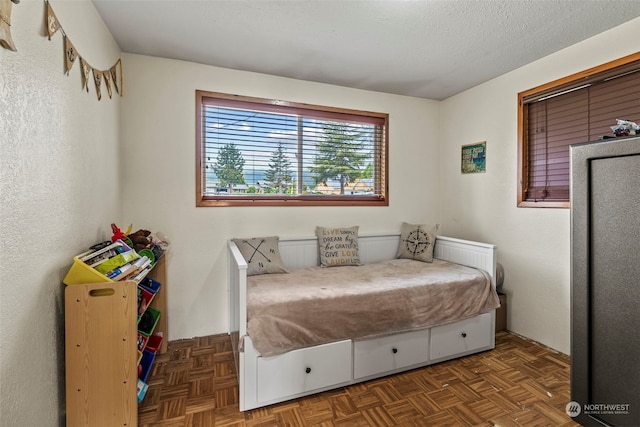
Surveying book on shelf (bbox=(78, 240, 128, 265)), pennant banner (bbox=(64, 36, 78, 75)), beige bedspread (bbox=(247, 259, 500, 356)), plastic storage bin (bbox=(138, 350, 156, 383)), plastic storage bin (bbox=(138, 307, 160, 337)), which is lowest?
plastic storage bin (bbox=(138, 350, 156, 383))

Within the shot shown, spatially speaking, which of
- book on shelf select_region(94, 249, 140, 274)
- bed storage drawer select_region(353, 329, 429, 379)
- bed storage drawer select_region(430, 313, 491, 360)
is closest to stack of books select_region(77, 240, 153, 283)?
book on shelf select_region(94, 249, 140, 274)

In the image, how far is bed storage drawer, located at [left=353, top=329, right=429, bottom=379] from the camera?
1951 millimetres

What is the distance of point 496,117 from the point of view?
286 cm

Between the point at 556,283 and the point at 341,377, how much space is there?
Answer: 6.18 ft

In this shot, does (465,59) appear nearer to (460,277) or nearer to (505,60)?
(505,60)

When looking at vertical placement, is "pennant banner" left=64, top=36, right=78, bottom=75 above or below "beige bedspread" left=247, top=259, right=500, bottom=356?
above

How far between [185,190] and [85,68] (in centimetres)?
111

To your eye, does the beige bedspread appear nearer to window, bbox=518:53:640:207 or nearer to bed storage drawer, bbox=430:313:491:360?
bed storage drawer, bbox=430:313:491:360

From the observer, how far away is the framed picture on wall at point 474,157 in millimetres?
2996

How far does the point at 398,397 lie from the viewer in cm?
183

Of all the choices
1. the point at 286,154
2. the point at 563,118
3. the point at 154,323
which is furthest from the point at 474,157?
the point at 154,323

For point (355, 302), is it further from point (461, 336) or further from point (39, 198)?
point (39, 198)

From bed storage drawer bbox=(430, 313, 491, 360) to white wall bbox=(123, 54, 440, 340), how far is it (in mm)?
1444

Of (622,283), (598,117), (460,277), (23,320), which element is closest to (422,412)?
(460,277)
